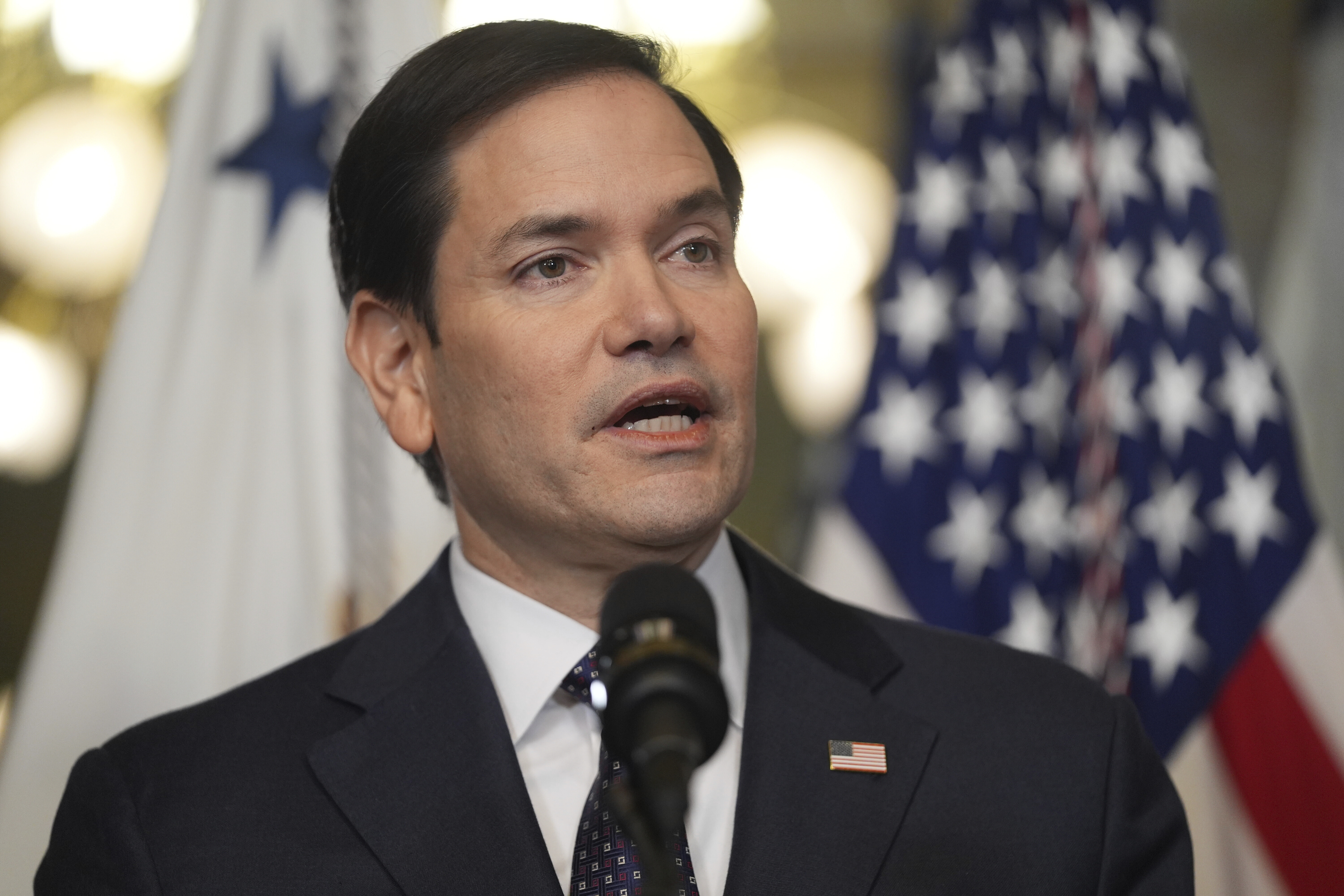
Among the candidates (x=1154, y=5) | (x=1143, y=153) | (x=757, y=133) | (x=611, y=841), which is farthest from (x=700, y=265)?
(x=757, y=133)

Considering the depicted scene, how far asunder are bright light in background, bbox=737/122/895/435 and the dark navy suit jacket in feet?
7.81

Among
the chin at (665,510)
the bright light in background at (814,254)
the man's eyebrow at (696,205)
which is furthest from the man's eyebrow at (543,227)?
the bright light in background at (814,254)

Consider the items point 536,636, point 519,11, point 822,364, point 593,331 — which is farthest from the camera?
point 822,364

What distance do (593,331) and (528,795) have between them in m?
0.59

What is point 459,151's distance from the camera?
1.77 metres

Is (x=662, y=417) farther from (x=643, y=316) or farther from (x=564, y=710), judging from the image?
(x=564, y=710)

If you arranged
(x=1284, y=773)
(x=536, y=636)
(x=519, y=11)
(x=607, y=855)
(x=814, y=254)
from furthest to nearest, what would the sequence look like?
1. (x=814, y=254)
2. (x=519, y=11)
3. (x=1284, y=773)
4. (x=536, y=636)
5. (x=607, y=855)

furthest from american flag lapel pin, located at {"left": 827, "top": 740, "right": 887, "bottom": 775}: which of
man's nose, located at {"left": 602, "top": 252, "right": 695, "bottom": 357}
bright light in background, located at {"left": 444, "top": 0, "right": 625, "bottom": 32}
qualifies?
bright light in background, located at {"left": 444, "top": 0, "right": 625, "bottom": 32}

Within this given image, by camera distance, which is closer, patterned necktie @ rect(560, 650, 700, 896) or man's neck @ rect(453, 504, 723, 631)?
patterned necktie @ rect(560, 650, 700, 896)

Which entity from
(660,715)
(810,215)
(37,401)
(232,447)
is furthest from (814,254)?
(660,715)

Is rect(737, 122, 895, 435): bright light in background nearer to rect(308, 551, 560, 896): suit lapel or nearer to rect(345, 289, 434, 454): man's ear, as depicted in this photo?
rect(345, 289, 434, 454): man's ear

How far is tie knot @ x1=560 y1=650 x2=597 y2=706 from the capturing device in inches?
64.2

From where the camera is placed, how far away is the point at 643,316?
1.56 meters

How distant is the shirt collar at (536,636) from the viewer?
166 cm
